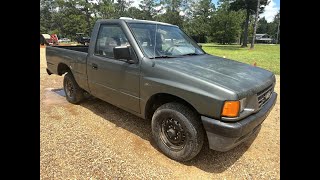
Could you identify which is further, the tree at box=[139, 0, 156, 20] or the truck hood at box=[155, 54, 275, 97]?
the tree at box=[139, 0, 156, 20]

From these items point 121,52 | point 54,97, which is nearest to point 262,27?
point 54,97

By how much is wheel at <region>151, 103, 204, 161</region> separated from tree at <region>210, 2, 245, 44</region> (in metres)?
48.5

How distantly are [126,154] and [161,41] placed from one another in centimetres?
180

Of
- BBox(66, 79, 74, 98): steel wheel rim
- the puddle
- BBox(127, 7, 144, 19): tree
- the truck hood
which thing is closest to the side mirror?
the truck hood

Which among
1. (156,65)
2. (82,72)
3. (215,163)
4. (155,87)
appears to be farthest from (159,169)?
(82,72)

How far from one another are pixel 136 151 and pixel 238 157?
1.42m

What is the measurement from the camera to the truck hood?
9.23ft

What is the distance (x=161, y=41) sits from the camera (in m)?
3.85

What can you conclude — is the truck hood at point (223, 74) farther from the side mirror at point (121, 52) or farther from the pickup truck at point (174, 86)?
the side mirror at point (121, 52)

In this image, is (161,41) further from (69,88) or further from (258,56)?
(258,56)

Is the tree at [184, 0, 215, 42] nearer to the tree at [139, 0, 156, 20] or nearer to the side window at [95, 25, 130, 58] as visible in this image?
the tree at [139, 0, 156, 20]

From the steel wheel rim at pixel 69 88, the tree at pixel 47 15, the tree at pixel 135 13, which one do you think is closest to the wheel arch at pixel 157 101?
the steel wheel rim at pixel 69 88

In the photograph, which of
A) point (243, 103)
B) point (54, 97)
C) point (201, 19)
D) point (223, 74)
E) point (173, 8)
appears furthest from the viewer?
point (173, 8)
